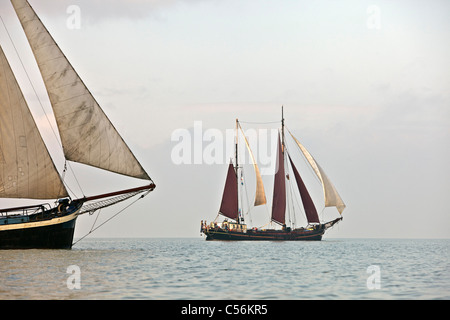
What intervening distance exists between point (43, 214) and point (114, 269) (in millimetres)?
15048

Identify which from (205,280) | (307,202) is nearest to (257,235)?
(307,202)

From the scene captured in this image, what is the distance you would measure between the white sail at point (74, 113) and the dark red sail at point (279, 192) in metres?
40.8

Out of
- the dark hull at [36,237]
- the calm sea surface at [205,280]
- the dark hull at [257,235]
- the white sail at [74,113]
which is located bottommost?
the dark hull at [257,235]

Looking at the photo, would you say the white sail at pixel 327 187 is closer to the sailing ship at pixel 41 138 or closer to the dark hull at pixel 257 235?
the dark hull at pixel 257 235

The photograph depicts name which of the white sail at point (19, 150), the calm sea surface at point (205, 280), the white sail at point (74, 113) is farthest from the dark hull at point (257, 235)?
the calm sea surface at point (205, 280)

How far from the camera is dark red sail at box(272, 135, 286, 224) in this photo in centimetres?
8512

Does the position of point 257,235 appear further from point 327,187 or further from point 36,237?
point 36,237

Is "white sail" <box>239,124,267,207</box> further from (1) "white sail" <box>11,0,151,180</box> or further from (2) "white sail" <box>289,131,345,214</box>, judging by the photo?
(1) "white sail" <box>11,0,151,180</box>

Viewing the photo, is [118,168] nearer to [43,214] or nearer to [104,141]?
[104,141]

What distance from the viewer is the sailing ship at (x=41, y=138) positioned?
45031 mm

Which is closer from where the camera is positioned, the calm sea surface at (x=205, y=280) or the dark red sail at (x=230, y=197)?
the calm sea surface at (x=205, y=280)

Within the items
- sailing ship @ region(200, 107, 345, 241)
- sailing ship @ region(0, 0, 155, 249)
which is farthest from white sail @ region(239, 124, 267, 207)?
sailing ship @ region(0, 0, 155, 249)

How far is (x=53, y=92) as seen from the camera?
45312mm
